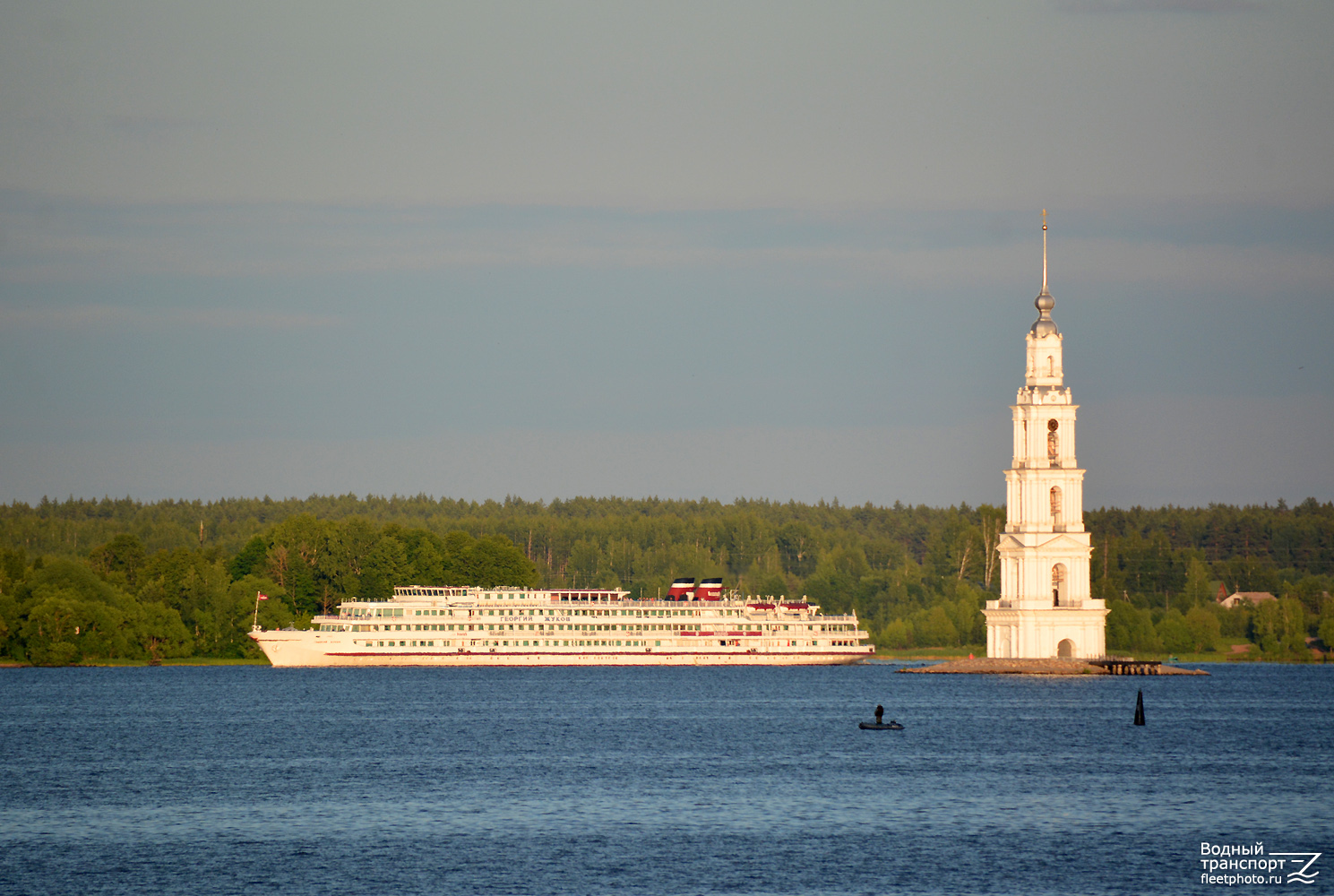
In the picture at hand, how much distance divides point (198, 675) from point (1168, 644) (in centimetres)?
8457

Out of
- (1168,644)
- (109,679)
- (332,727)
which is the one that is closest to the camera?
(332,727)

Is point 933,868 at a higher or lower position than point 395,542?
lower

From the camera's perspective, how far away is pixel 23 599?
475 ft

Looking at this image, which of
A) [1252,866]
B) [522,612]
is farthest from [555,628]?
[1252,866]

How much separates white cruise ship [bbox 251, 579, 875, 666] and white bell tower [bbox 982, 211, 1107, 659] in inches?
865

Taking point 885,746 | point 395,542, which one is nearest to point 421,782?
point 885,746

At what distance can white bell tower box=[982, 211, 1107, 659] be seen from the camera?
138m

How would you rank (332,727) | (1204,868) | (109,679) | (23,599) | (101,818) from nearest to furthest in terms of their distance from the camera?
1. (1204,868)
2. (101,818)
3. (332,727)
4. (109,679)
5. (23,599)

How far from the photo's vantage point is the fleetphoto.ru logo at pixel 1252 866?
159ft

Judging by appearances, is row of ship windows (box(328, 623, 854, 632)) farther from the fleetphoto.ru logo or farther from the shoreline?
the fleetphoto.ru logo

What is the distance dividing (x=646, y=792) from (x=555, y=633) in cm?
8910

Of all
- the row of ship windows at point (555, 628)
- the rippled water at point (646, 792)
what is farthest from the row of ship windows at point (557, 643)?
the rippled water at point (646, 792)

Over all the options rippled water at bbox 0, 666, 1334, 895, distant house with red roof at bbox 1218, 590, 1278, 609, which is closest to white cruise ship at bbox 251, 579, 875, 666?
rippled water at bbox 0, 666, 1334, 895

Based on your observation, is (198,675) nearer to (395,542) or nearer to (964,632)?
(395,542)
